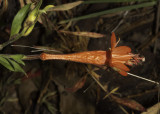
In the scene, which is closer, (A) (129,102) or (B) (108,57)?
(B) (108,57)

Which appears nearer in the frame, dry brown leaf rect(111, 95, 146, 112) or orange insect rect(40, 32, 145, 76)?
orange insect rect(40, 32, 145, 76)

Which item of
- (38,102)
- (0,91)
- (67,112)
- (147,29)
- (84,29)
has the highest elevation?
(84,29)

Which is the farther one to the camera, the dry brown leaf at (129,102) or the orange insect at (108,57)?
the dry brown leaf at (129,102)

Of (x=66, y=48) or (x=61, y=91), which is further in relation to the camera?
(x=61, y=91)

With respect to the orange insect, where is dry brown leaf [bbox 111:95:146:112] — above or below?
below

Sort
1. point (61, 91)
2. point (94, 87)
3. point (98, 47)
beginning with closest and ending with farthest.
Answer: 1. point (98, 47)
2. point (94, 87)
3. point (61, 91)

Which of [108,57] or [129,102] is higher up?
[108,57]

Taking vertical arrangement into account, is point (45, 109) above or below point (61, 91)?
below

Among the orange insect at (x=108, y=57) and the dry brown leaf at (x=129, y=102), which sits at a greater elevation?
the orange insect at (x=108, y=57)

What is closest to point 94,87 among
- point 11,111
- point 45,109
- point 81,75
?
point 81,75

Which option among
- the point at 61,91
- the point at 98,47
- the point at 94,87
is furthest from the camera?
the point at 61,91

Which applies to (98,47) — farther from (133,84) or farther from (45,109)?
(45,109)
